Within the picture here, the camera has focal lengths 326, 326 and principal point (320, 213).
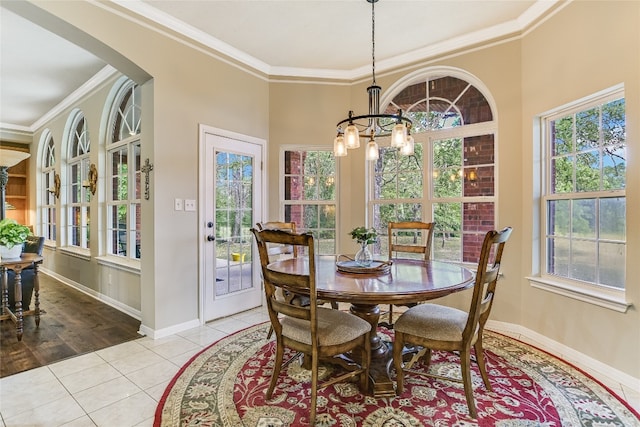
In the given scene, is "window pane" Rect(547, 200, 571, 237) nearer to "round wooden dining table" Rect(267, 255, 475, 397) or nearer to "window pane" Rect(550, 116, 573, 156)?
"window pane" Rect(550, 116, 573, 156)

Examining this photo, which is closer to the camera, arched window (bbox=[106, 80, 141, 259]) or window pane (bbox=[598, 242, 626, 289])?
window pane (bbox=[598, 242, 626, 289])

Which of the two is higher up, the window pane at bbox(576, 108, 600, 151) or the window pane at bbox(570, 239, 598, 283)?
the window pane at bbox(576, 108, 600, 151)

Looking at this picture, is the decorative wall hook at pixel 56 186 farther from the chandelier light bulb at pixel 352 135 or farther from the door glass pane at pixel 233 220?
the chandelier light bulb at pixel 352 135

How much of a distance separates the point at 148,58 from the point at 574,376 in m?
4.11

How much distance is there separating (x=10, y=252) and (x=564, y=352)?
496cm

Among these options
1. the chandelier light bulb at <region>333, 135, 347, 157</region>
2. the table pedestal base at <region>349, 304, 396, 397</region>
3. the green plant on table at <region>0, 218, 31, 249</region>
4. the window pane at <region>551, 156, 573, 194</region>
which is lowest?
the table pedestal base at <region>349, 304, 396, 397</region>

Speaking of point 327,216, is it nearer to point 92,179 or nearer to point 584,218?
point 584,218

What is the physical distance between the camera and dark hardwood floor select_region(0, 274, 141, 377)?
2529mm

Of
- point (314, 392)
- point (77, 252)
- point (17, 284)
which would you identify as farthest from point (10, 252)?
point (314, 392)

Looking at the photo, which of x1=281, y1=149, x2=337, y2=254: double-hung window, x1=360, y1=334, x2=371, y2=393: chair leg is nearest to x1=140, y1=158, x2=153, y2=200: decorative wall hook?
x1=281, y1=149, x2=337, y2=254: double-hung window

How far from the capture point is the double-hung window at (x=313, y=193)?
4.08 m

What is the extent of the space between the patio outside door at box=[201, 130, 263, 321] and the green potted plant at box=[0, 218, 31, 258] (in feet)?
5.72

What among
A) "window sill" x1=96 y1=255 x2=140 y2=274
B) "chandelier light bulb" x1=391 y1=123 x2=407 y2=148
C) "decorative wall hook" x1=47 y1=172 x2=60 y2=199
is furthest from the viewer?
"decorative wall hook" x1=47 y1=172 x2=60 y2=199

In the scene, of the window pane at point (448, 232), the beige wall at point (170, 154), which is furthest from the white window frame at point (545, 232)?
the beige wall at point (170, 154)
